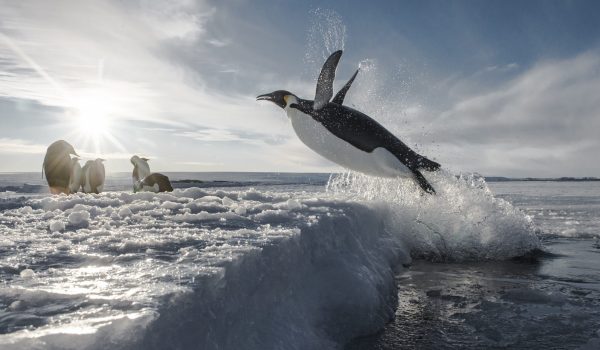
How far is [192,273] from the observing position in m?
2.38

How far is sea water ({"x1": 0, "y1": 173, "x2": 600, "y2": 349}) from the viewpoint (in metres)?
1.96

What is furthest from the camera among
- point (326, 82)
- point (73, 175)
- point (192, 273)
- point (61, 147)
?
point (73, 175)

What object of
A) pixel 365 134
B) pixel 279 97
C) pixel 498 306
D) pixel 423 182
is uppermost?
pixel 279 97

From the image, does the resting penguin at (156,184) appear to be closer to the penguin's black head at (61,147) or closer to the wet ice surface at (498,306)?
the penguin's black head at (61,147)

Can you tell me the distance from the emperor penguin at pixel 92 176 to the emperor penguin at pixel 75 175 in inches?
7.8

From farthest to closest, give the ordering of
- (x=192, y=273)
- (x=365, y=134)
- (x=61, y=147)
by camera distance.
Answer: (x=61, y=147) < (x=365, y=134) < (x=192, y=273)

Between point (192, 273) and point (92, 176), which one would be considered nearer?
point (192, 273)

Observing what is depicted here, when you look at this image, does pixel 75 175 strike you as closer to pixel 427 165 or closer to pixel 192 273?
pixel 427 165

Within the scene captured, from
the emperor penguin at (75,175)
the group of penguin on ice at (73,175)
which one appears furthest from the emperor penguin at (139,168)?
the emperor penguin at (75,175)

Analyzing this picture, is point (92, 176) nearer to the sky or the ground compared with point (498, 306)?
nearer to the sky

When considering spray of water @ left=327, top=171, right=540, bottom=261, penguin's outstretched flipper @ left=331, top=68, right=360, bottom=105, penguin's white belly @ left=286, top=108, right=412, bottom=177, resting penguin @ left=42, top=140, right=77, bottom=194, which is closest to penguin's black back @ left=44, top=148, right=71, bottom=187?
resting penguin @ left=42, top=140, right=77, bottom=194

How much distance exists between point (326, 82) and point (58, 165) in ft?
27.6

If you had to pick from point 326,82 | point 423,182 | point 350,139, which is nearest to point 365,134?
point 350,139

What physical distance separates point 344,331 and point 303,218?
4.36 ft
